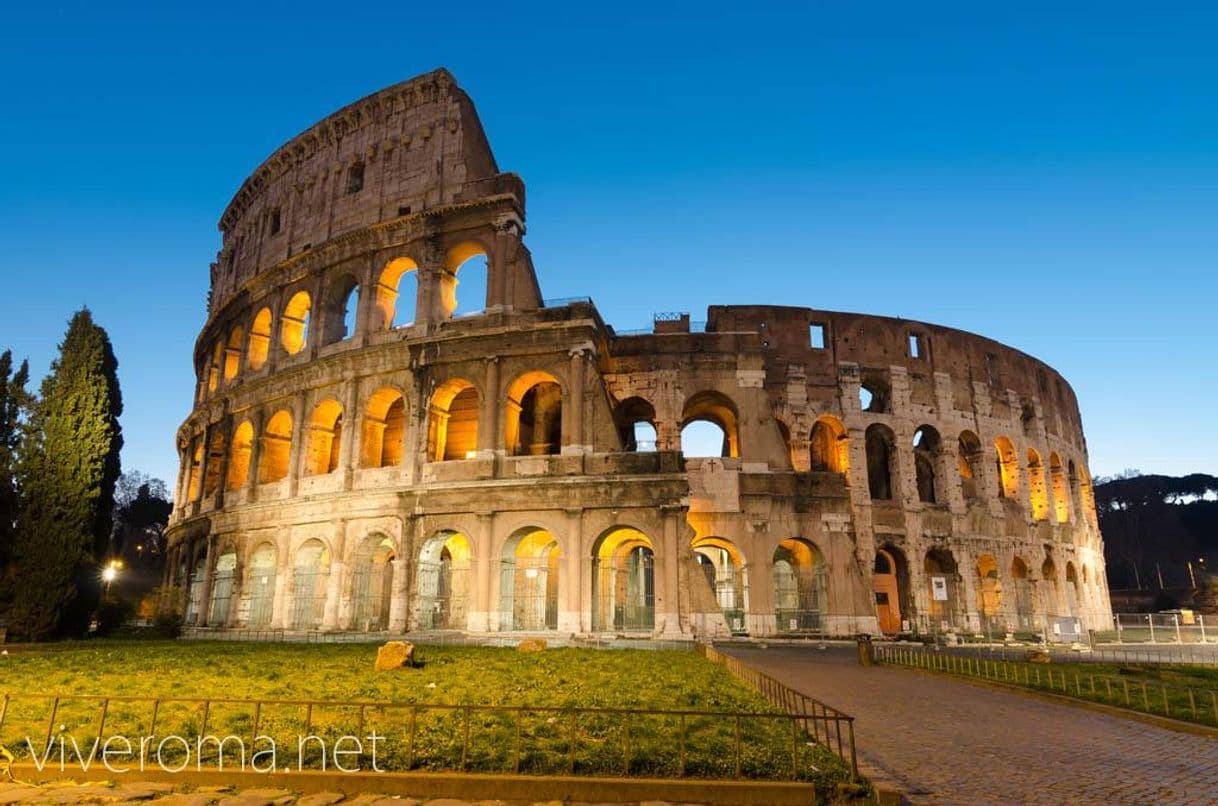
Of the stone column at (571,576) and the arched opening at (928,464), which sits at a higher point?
the arched opening at (928,464)

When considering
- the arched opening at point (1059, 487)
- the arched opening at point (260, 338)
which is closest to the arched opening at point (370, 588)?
the arched opening at point (260, 338)

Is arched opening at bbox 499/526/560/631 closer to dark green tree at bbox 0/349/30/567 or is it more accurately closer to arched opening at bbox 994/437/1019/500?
dark green tree at bbox 0/349/30/567

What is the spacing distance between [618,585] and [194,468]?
19117 mm

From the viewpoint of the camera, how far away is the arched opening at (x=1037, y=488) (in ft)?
110

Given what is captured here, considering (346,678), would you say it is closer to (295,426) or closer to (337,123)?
(295,426)

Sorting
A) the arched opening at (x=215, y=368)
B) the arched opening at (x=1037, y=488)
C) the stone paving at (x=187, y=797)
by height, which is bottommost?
the stone paving at (x=187, y=797)

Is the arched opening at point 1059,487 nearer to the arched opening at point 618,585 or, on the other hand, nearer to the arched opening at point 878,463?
the arched opening at point 878,463

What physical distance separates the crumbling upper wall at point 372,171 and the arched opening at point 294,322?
1.88 m

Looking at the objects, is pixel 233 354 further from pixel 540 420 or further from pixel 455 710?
pixel 455 710

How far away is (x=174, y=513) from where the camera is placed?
3225 cm

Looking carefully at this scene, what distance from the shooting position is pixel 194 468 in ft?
Result: 105

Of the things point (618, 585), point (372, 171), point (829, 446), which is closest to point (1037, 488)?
point (829, 446)

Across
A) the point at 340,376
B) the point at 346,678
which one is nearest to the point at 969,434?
the point at 340,376

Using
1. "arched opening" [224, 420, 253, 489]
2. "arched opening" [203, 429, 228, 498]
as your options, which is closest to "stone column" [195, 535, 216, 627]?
"arched opening" [224, 420, 253, 489]
